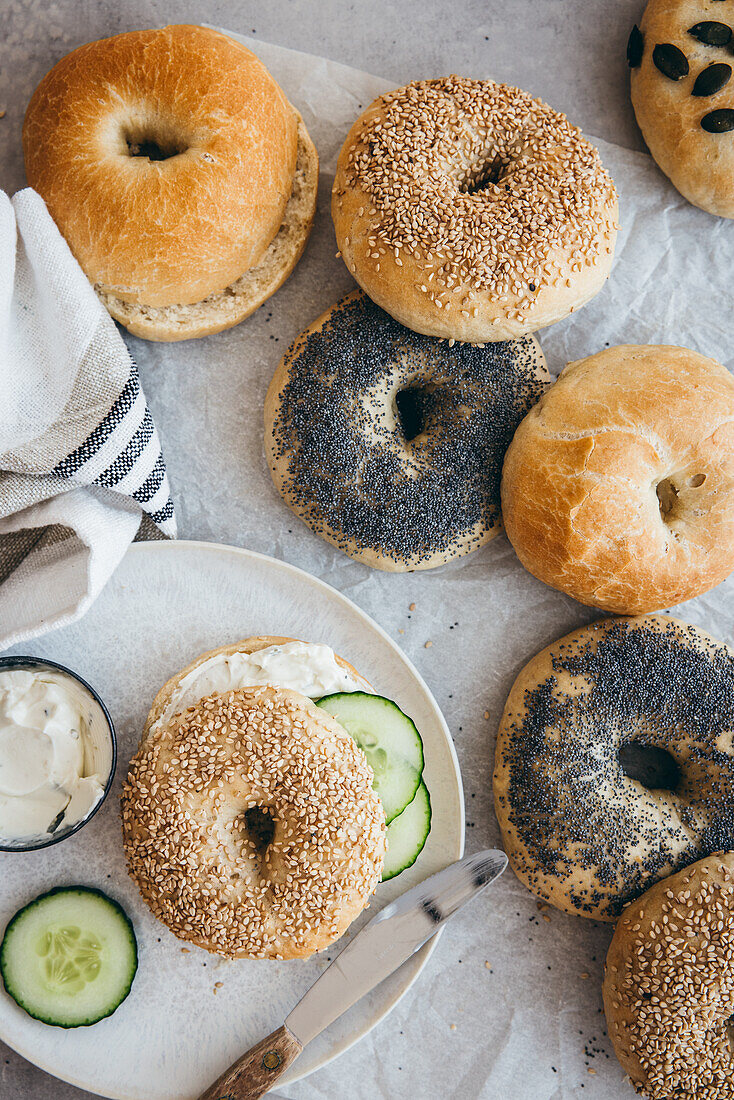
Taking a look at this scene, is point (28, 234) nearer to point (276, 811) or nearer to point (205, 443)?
point (205, 443)

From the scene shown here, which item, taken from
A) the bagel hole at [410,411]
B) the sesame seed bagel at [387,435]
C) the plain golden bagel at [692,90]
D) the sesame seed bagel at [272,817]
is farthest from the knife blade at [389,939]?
the plain golden bagel at [692,90]

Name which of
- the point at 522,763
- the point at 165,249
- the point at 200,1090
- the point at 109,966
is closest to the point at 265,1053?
the point at 200,1090

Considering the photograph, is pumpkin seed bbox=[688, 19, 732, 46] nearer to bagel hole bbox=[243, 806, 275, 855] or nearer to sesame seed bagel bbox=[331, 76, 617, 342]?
sesame seed bagel bbox=[331, 76, 617, 342]

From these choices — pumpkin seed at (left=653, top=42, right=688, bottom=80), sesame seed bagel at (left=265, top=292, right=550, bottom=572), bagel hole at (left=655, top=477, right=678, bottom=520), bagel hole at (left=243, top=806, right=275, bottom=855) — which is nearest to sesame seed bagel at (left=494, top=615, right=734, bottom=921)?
bagel hole at (left=655, top=477, right=678, bottom=520)

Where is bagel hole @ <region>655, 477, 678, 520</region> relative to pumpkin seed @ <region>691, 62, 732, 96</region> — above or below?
below

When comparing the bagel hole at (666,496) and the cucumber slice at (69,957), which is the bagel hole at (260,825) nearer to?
the cucumber slice at (69,957)

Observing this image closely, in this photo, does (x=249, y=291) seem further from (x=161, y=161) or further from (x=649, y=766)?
(x=649, y=766)

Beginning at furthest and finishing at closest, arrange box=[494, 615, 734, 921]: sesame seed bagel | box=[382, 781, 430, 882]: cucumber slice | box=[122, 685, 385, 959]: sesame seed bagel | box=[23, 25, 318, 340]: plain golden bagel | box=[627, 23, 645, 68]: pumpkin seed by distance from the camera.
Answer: box=[627, 23, 645, 68]: pumpkin seed → box=[494, 615, 734, 921]: sesame seed bagel → box=[382, 781, 430, 882]: cucumber slice → box=[23, 25, 318, 340]: plain golden bagel → box=[122, 685, 385, 959]: sesame seed bagel

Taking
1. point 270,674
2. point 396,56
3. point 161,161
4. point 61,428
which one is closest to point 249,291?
point 161,161
